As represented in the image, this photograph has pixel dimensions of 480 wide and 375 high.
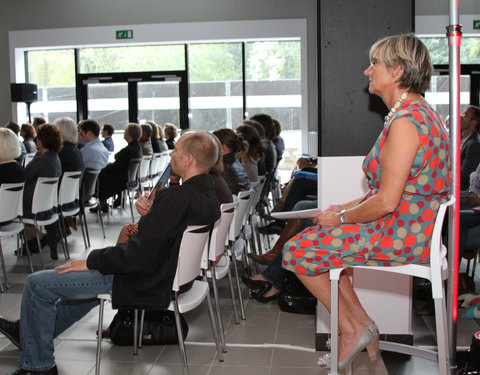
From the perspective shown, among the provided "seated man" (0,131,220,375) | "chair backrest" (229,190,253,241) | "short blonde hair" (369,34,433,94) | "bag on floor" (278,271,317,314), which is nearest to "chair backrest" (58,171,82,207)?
"chair backrest" (229,190,253,241)

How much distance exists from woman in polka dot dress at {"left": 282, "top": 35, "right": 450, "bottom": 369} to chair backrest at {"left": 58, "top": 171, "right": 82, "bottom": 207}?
12.1 feet

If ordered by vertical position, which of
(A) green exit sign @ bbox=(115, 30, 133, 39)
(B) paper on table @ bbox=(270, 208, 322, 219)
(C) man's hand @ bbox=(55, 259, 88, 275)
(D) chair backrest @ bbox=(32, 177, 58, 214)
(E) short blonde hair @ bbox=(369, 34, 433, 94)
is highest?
(A) green exit sign @ bbox=(115, 30, 133, 39)

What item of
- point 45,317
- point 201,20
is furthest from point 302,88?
point 45,317

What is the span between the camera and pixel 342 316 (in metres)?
2.70

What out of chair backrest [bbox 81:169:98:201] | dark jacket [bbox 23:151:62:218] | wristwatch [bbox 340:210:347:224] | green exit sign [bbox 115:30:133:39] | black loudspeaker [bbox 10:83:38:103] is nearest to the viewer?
wristwatch [bbox 340:210:347:224]

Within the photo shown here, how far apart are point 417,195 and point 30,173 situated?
4122mm

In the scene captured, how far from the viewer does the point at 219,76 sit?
12.6m

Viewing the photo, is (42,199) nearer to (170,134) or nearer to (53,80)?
(170,134)

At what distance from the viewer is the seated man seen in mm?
2699

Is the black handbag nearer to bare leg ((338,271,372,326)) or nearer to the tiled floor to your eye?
the tiled floor

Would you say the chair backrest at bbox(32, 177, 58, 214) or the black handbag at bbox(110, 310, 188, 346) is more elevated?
the chair backrest at bbox(32, 177, 58, 214)

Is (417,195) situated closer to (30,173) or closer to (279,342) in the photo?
(279,342)

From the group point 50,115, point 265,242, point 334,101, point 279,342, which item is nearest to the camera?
point 334,101

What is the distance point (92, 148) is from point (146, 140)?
1917 mm
